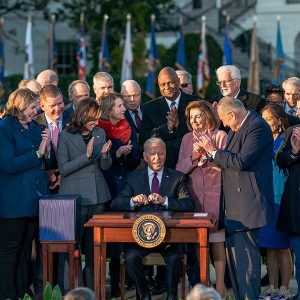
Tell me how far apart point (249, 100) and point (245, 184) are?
2.10m

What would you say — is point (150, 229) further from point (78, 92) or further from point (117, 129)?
point (78, 92)

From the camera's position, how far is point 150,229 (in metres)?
10.4

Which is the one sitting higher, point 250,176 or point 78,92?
point 78,92

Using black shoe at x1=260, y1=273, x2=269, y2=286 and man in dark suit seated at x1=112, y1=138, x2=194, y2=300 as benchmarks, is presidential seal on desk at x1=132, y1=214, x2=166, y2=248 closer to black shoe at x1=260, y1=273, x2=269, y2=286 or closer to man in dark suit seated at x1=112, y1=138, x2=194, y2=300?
man in dark suit seated at x1=112, y1=138, x2=194, y2=300

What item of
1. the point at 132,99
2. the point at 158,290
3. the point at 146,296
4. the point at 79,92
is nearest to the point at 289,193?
the point at 158,290

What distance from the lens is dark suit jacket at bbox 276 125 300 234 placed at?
37.8 feet

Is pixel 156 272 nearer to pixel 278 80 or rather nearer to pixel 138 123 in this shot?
pixel 138 123

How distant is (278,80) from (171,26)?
914 cm

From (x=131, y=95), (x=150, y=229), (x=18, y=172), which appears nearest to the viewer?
(x=150, y=229)

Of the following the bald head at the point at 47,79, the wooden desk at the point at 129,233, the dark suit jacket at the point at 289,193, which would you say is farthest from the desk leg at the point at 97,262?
the bald head at the point at 47,79

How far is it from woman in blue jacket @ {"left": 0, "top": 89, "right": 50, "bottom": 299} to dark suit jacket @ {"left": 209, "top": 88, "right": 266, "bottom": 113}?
2321 mm

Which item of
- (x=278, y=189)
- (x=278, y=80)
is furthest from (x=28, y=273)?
(x=278, y=80)

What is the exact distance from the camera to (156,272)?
12.8m

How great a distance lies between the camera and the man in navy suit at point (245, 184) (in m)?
10.8
